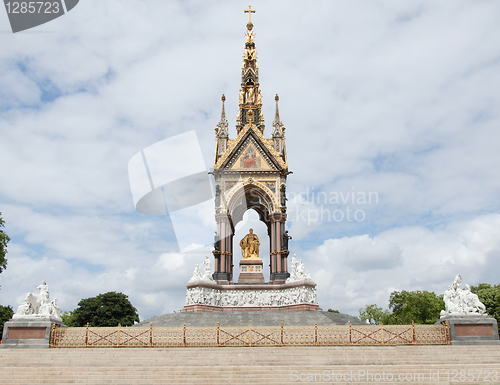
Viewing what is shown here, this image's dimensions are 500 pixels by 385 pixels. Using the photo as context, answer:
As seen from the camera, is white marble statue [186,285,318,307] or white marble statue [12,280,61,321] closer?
white marble statue [12,280,61,321]

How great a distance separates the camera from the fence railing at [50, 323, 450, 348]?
56.2 ft

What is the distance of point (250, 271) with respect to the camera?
94.3 ft

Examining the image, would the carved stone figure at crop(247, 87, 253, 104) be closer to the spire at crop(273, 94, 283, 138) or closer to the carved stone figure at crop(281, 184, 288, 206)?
the spire at crop(273, 94, 283, 138)

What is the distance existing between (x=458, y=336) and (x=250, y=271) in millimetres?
14088

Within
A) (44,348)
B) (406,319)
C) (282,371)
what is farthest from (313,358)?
(406,319)

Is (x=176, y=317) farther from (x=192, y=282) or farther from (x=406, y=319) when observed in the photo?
(x=406, y=319)

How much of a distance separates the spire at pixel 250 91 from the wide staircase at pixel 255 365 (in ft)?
61.8

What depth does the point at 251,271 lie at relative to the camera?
28734 mm

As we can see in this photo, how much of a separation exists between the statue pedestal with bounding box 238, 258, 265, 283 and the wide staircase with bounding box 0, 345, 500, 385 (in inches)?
471

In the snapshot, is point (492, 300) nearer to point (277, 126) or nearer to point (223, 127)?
point (277, 126)

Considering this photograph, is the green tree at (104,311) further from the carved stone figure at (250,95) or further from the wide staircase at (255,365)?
the wide staircase at (255,365)

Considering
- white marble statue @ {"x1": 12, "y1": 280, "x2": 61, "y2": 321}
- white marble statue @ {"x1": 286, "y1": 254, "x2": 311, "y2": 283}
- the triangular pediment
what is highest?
the triangular pediment

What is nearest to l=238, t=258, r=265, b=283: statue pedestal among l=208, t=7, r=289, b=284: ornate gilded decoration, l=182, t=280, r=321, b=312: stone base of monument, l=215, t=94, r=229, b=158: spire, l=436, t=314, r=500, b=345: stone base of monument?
l=208, t=7, r=289, b=284: ornate gilded decoration

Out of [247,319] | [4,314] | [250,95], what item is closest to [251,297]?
[247,319]
